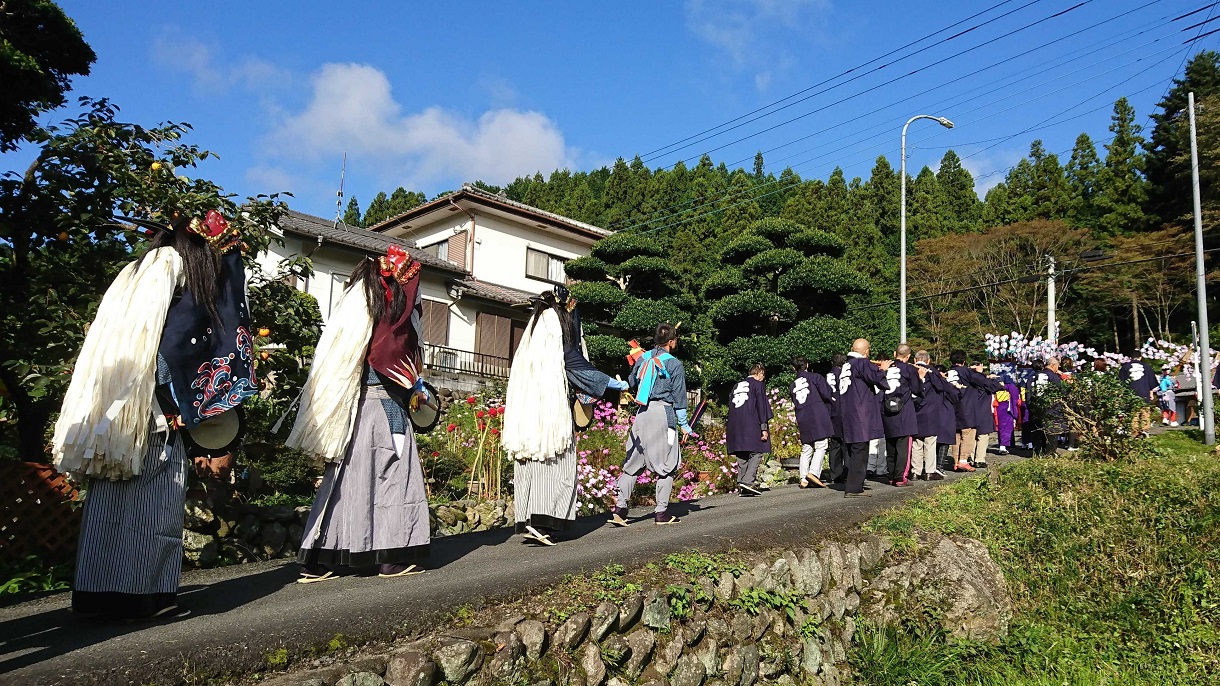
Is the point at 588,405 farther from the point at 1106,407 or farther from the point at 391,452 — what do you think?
the point at 1106,407

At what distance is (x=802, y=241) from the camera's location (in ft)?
83.3

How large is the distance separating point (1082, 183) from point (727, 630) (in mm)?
41172

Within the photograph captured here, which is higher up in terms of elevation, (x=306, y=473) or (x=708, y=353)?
(x=708, y=353)

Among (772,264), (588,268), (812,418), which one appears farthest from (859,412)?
(588,268)

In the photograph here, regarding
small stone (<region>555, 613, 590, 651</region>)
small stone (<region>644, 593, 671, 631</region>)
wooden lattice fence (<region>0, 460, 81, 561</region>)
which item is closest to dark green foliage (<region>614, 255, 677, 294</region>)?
wooden lattice fence (<region>0, 460, 81, 561</region>)

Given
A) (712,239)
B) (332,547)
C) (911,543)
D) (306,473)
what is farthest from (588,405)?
(712,239)

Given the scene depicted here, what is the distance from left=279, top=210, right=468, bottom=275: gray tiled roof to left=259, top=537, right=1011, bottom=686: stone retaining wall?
16.7 metres

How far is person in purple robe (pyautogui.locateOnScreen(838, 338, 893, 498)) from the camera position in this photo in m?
11.0

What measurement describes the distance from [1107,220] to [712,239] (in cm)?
1726

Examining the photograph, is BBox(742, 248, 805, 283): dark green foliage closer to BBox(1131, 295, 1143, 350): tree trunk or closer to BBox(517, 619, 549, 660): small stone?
BBox(1131, 295, 1143, 350): tree trunk

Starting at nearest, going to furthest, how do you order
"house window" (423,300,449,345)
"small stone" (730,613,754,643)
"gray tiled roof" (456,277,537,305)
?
1. "small stone" (730,613,754,643)
2. "house window" (423,300,449,345)
3. "gray tiled roof" (456,277,537,305)

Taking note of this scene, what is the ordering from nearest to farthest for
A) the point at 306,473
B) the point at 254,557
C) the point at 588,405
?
the point at 254,557 → the point at 588,405 → the point at 306,473

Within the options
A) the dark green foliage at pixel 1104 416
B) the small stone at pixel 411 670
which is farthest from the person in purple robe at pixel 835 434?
the small stone at pixel 411 670

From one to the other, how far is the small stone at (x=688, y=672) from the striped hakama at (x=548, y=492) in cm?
198
